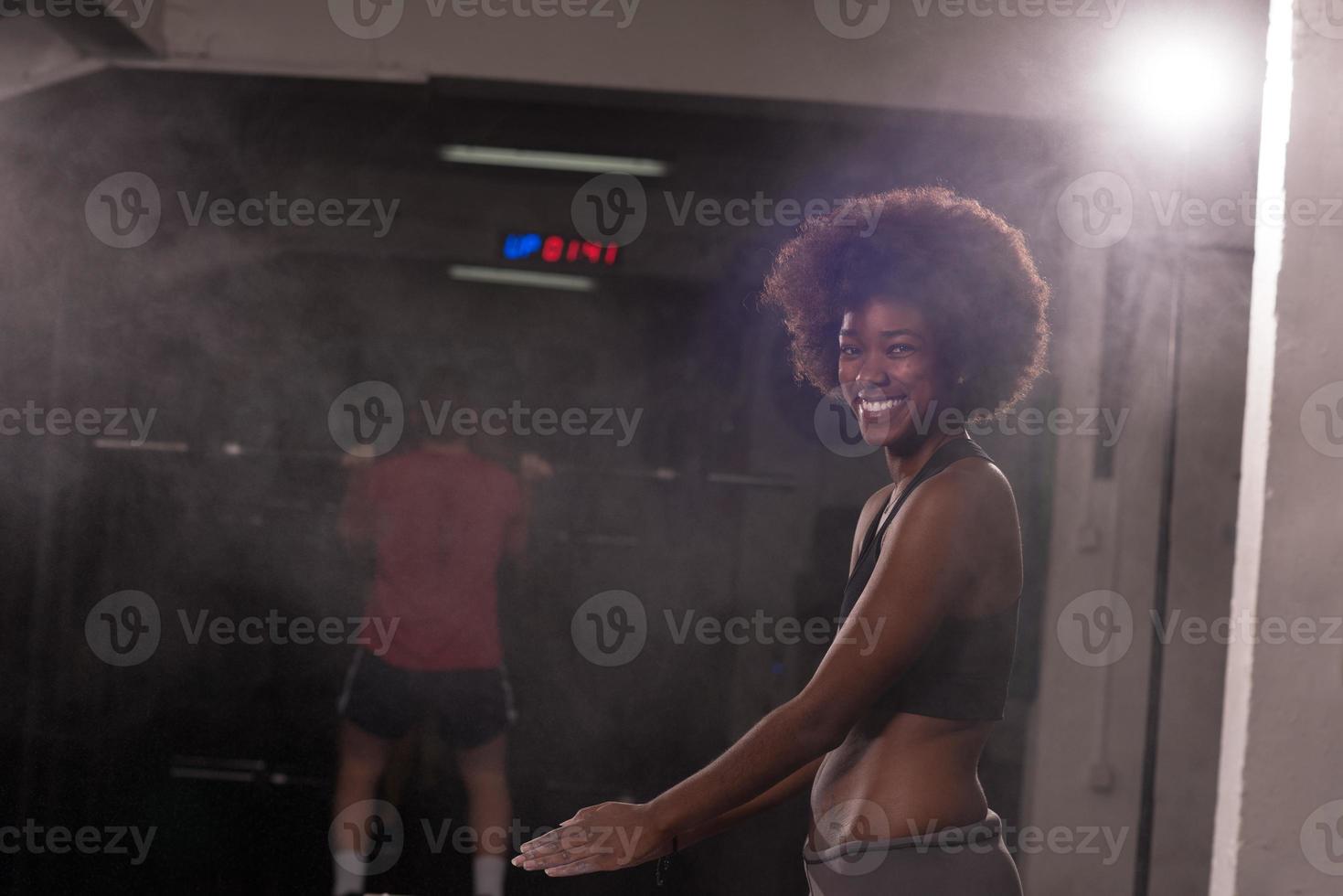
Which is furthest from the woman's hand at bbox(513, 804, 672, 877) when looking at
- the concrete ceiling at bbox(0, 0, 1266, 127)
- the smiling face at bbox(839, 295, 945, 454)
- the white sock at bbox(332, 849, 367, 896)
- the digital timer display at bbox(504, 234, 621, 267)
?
the concrete ceiling at bbox(0, 0, 1266, 127)

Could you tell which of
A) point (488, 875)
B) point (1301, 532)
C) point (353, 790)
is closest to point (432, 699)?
point (353, 790)

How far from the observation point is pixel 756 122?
8.24 feet

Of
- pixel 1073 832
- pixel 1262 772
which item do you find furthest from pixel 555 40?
pixel 1073 832

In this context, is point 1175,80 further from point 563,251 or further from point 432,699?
point 432,699

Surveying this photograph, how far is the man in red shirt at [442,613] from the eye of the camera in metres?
2.47

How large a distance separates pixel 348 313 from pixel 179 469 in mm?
549

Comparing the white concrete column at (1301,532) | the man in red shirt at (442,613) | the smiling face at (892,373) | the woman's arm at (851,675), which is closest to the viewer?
the woman's arm at (851,675)

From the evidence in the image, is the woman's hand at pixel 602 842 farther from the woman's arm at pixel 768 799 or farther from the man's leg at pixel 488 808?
the man's leg at pixel 488 808

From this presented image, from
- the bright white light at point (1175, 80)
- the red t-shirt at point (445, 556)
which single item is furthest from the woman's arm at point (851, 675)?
the bright white light at point (1175, 80)

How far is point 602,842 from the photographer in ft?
3.69

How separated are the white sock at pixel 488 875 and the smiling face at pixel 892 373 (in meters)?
1.67

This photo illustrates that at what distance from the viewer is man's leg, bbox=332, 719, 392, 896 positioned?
2.48 meters

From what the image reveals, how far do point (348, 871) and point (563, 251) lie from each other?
151cm

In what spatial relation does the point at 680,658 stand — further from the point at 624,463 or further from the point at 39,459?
the point at 39,459
